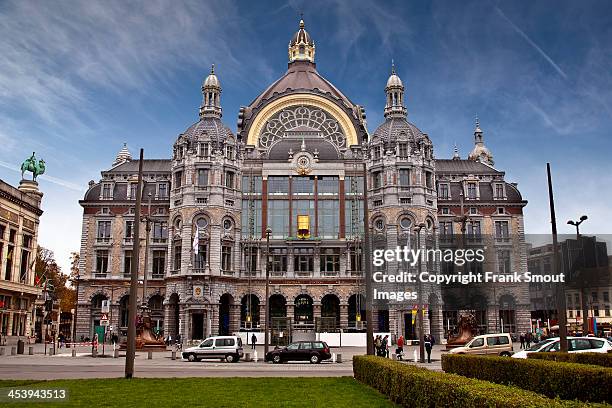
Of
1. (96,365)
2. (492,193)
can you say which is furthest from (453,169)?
(96,365)

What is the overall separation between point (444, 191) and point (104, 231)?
45636mm

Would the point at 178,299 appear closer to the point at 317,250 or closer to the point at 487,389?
the point at 317,250

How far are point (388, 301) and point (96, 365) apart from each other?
1661 inches

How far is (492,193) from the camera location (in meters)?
83.1

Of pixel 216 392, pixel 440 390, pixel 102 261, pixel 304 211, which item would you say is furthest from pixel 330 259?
pixel 440 390

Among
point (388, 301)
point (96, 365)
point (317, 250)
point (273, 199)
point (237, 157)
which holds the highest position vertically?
point (237, 157)

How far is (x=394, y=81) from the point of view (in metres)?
82.6

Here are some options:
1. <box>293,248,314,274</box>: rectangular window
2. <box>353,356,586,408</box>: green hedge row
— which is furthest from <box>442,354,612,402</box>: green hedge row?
<box>293,248,314,274</box>: rectangular window

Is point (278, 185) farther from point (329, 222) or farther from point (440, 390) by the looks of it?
point (440, 390)

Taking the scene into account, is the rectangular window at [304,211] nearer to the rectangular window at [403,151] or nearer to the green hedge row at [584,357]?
the rectangular window at [403,151]

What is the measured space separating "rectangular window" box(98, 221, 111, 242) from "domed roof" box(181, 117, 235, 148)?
16.4m

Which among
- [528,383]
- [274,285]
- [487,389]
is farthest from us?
[274,285]

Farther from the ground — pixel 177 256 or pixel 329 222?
pixel 329 222

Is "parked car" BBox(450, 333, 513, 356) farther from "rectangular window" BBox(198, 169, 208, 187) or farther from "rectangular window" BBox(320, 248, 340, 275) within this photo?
"rectangular window" BBox(198, 169, 208, 187)
